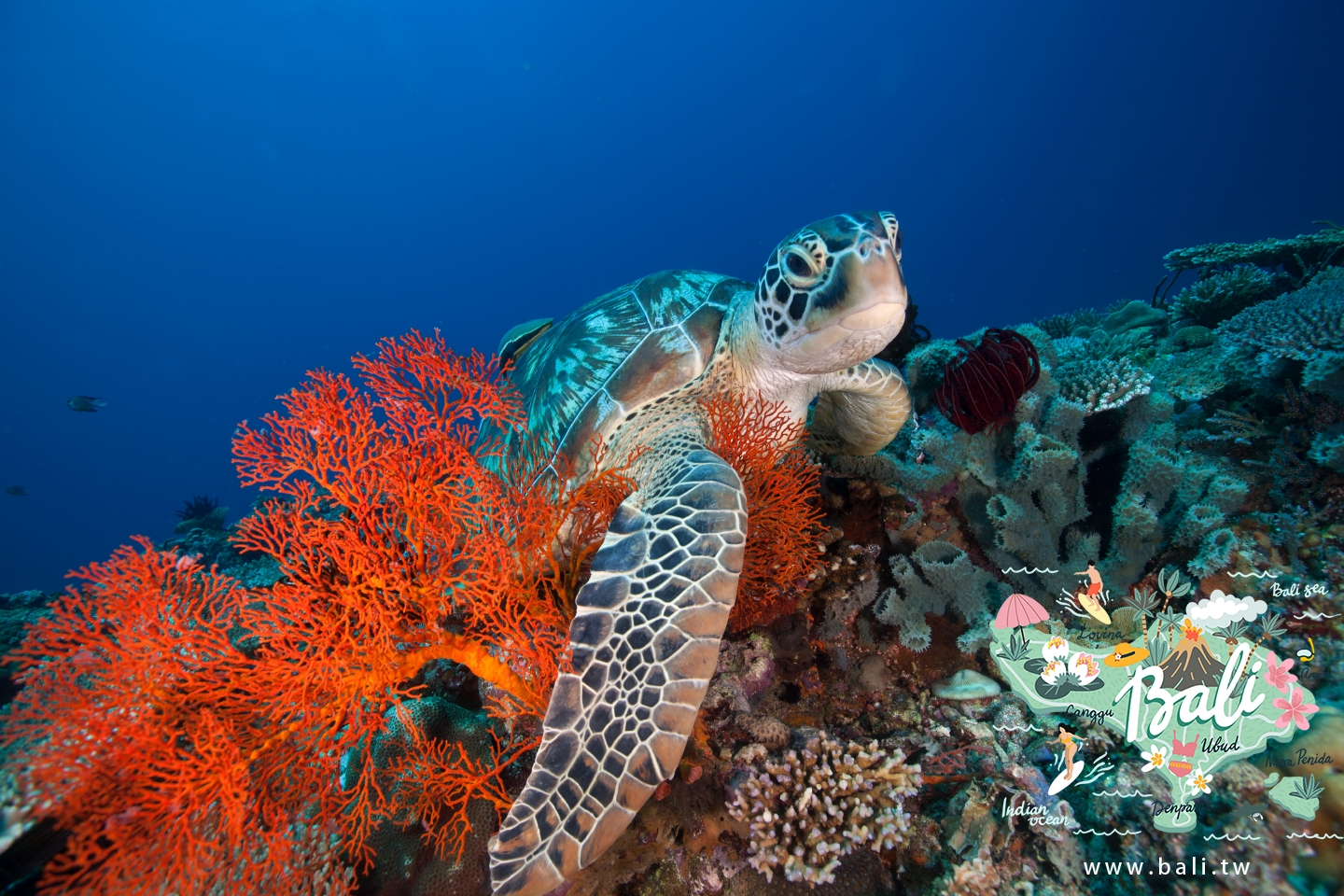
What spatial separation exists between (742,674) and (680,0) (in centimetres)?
13260

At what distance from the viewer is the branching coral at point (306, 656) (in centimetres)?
145

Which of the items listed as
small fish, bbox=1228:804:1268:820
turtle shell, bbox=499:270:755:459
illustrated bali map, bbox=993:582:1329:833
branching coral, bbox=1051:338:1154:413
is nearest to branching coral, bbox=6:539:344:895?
turtle shell, bbox=499:270:755:459

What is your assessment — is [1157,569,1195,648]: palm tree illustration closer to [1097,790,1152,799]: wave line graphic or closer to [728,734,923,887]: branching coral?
[1097,790,1152,799]: wave line graphic

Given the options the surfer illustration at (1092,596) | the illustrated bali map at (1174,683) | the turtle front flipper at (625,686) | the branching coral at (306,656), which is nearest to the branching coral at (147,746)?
the branching coral at (306,656)

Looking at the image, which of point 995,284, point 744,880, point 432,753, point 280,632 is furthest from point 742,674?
point 995,284

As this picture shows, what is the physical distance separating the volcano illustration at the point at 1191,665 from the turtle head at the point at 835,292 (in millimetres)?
1476

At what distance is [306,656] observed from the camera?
1.65 meters

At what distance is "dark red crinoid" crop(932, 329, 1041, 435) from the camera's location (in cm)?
261

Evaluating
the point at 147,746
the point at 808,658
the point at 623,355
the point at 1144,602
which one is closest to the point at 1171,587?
the point at 1144,602

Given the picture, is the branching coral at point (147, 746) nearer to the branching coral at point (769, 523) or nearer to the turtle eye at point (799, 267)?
the branching coral at point (769, 523)

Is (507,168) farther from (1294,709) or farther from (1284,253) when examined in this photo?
(1294,709)

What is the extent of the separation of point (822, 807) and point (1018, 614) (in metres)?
1.13

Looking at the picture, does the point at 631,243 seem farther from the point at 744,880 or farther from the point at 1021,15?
the point at 744,880

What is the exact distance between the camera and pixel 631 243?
4269 inches
